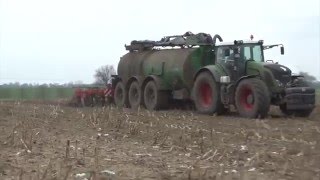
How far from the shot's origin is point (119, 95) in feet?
78.6

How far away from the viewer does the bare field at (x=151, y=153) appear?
6.07 metres

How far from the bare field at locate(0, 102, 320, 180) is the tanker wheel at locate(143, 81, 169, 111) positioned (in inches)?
333

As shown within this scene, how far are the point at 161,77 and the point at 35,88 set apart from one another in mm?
28140

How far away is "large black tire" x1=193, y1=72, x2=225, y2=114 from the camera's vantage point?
666 inches

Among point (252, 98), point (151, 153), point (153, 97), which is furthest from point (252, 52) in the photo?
point (151, 153)

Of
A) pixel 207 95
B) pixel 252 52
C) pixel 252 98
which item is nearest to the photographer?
pixel 252 98

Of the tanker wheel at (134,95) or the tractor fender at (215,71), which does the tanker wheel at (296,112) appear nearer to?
the tractor fender at (215,71)

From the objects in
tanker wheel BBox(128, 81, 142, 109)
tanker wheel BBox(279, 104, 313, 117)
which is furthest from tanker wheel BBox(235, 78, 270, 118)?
tanker wheel BBox(128, 81, 142, 109)

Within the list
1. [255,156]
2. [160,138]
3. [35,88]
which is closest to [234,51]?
[160,138]

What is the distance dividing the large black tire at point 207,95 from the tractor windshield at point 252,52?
4.22ft

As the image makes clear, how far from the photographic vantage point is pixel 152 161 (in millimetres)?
7152

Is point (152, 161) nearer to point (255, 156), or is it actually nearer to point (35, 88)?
point (255, 156)

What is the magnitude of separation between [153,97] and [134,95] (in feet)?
6.09

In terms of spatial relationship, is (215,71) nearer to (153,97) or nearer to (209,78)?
(209,78)
